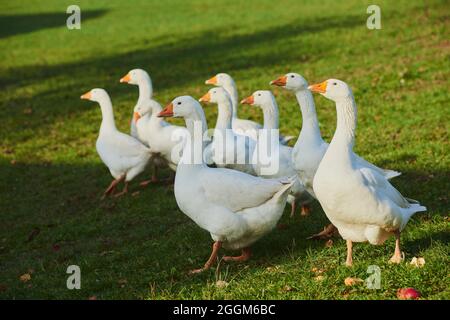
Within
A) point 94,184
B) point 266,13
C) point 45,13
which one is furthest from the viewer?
point 45,13

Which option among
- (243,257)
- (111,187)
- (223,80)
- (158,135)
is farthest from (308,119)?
(111,187)

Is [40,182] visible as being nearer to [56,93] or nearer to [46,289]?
[46,289]

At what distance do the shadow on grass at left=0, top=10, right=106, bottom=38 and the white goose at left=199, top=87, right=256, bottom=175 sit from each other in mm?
23548

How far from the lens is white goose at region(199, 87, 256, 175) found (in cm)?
831

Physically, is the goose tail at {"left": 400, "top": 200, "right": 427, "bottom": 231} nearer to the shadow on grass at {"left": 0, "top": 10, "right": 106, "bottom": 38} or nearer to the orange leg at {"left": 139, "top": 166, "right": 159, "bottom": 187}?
the orange leg at {"left": 139, "top": 166, "right": 159, "bottom": 187}

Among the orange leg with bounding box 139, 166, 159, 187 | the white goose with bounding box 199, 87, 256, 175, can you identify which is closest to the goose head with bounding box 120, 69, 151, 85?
the orange leg with bounding box 139, 166, 159, 187

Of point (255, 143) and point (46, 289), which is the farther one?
point (255, 143)

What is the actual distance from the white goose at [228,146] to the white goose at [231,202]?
5.37ft

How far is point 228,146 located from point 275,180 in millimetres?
1978

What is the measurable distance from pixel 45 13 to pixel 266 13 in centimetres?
1387

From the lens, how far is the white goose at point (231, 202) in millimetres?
6414

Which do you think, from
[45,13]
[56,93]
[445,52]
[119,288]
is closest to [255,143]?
[119,288]

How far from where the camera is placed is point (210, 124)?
1297 centimetres

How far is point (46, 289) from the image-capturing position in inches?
269
